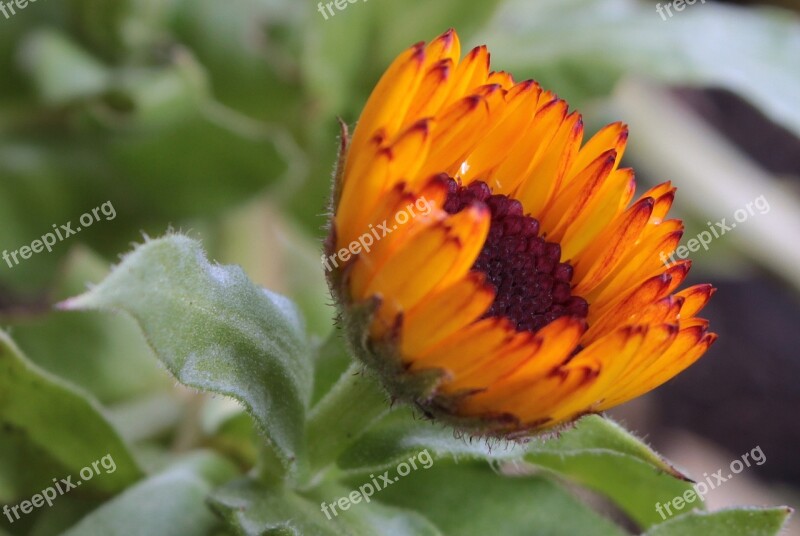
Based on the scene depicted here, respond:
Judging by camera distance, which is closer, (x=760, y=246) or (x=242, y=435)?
(x=242, y=435)

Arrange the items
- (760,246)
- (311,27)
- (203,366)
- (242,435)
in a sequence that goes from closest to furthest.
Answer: (203,366) → (242,435) → (311,27) → (760,246)

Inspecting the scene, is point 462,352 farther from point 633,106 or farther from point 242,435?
point 633,106

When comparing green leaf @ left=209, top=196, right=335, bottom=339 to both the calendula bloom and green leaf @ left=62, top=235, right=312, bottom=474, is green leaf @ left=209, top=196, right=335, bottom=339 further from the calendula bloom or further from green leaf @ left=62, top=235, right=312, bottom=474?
the calendula bloom

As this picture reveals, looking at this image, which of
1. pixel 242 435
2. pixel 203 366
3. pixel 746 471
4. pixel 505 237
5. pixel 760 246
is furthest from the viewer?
pixel 746 471

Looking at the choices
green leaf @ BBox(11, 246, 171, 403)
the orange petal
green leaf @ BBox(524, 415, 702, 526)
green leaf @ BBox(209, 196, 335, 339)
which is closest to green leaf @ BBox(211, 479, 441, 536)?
green leaf @ BBox(524, 415, 702, 526)

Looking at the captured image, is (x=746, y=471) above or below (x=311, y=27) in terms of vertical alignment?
below

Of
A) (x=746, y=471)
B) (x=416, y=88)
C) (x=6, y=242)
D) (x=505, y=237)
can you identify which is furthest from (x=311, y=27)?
(x=746, y=471)
